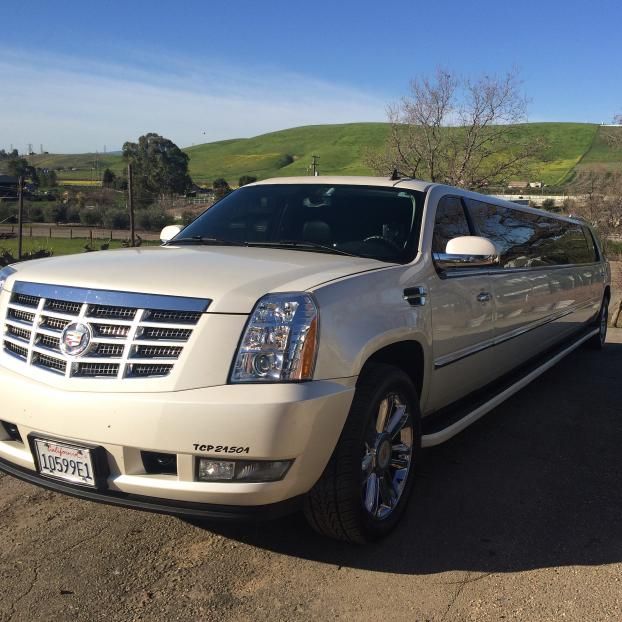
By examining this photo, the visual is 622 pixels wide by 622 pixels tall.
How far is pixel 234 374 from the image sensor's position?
2.55 metres

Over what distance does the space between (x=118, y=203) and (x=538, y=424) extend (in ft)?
183

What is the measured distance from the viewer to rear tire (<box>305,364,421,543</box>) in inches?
112

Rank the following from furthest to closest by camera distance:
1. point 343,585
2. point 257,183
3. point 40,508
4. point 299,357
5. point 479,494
Answer: 1. point 257,183
2. point 479,494
3. point 40,508
4. point 343,585
5. point 299,357

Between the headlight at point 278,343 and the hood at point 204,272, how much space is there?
78 mm

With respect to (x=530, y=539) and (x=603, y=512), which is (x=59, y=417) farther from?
(x=603, y=512)

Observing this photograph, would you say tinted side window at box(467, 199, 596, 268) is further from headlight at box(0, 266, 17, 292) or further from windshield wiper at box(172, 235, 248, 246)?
headlight at box(0, 266, 17, 292)

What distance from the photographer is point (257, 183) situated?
4.82 m

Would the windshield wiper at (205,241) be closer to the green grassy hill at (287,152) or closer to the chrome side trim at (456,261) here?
the chrome side trim at (456,261)

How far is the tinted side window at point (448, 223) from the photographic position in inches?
157

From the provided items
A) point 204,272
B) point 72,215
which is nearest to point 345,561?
point 204,272

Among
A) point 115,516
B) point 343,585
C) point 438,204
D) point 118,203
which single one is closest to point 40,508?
point 115,516

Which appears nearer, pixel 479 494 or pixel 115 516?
pixel 115 516

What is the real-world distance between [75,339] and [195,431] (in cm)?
66

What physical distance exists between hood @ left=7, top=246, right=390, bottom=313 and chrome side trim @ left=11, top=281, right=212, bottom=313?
0.03 meters
